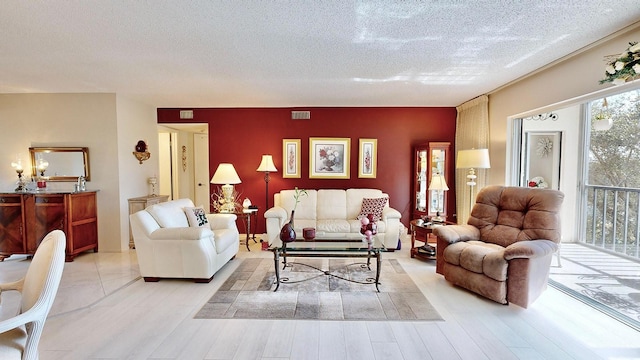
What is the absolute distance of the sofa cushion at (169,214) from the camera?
331 cm

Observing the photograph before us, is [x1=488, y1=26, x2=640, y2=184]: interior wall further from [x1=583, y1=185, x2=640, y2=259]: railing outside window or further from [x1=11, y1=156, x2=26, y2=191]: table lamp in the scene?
[x1=11, y1=156, x2=26, y2=191]: table lamp

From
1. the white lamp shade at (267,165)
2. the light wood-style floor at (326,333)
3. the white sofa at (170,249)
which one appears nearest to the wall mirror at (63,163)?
the white sofa at (170,249)

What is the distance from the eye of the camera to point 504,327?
2328 mm

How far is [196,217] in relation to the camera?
3721 mm

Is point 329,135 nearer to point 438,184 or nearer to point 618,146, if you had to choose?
point 438,184

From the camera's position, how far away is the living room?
236cm

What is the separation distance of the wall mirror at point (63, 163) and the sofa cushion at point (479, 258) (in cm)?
537

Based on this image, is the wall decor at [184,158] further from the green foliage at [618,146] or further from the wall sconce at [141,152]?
the green foliage at [618,146]

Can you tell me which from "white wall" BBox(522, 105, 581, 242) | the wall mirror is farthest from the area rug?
"white wall" BBox(522, 105, 581, 242)

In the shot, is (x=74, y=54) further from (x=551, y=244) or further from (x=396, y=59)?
(x=551, y=244)

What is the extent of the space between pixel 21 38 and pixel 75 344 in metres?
2.66

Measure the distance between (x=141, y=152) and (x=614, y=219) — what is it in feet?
25.0

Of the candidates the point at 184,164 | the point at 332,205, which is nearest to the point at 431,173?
the point at 332,205

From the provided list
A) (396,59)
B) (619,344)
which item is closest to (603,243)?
(619,344)
